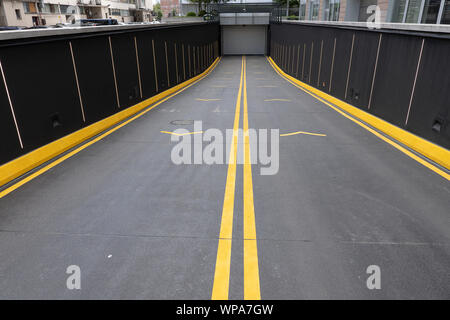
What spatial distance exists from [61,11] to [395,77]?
67601mm

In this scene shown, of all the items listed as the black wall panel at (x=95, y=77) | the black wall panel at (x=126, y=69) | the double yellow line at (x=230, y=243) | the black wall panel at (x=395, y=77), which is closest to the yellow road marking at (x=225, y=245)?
the double yellow line at (x=230, y=243)

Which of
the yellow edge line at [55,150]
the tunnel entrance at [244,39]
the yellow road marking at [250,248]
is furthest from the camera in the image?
the tunnel entrance at [244,39]

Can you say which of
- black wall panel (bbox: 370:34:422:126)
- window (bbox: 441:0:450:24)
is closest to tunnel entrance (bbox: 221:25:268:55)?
window (bbox: 441:0:450:24)

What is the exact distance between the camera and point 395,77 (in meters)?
9.71

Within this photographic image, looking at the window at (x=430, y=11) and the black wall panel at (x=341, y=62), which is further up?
the window at (x=430, y=11)

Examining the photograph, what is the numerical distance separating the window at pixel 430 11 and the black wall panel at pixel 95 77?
13482 mm

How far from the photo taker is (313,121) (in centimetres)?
1155

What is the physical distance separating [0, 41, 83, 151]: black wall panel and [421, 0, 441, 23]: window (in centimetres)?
1455

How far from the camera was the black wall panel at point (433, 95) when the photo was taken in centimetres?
742

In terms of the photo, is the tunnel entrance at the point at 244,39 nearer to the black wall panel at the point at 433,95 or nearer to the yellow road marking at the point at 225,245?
the black wall panel at the point at 433,95

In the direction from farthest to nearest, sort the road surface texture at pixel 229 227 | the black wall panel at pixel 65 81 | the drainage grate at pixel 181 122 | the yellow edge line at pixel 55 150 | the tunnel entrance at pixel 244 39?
1. the tunnel entrance at pixel 244 39
2. the drainage grate at pixel 181 122
3. the black wall panel at pixel 65 81
4. the yellow edge line at pixel 55 150
5. the road surface texture at pixel 229 227

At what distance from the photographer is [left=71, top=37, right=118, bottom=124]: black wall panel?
927cm

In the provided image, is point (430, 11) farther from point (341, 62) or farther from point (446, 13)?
point (341, 62)
